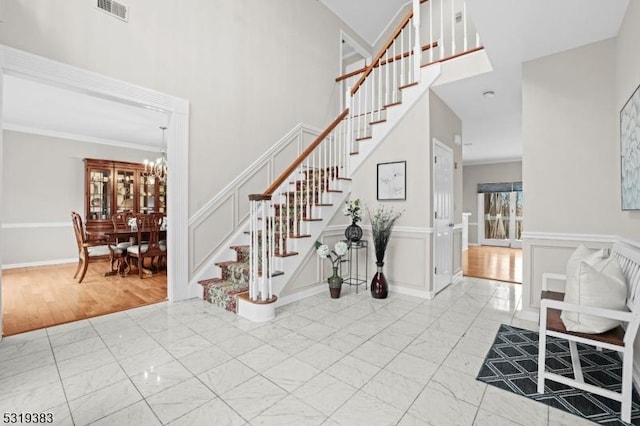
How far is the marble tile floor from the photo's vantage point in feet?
5.39

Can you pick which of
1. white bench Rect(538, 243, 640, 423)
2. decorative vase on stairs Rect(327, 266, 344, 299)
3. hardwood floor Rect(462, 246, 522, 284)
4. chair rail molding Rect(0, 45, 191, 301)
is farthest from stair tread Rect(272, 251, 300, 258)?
hardwood floor Rect(462, 246, 522, 284)

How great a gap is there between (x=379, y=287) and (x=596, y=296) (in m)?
2.25

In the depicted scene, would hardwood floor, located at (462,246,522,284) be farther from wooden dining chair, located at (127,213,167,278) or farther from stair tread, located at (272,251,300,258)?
wooden dining chair, located at (127,213,167,278)

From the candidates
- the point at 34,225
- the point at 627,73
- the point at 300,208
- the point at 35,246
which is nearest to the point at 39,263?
the point at 35,246

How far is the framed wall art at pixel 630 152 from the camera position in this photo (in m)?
1.96

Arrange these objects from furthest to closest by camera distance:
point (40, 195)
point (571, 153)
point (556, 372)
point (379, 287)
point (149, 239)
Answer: point (40, 195) → point (149, 239) → point (379, 287) → point (571, 153) → point (556, 372)

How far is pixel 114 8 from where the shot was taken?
3.06 metres

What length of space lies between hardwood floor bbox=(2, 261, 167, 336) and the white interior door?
3.78 metres

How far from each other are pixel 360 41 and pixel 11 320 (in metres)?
7.52

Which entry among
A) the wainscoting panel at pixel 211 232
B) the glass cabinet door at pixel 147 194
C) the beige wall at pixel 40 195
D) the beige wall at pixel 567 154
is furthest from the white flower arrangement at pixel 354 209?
the beige wall at pixel 40 195

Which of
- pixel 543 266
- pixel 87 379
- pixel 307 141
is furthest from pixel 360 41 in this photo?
pixel 87 379

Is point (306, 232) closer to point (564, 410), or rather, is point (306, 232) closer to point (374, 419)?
point (374, 419)

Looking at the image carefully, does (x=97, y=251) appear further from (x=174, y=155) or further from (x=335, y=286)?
(x=335, y=286)

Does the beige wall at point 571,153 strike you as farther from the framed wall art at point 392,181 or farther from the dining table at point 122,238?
the dining table at point 122,238
